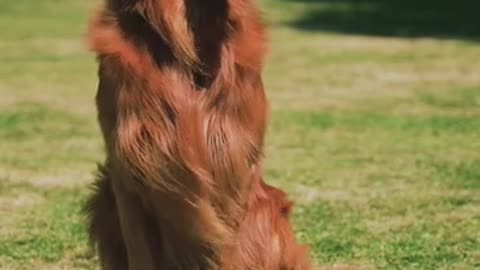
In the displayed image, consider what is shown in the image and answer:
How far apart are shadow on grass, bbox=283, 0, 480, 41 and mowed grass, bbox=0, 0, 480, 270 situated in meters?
2.23

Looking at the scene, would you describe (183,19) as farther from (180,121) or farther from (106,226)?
(106,226)

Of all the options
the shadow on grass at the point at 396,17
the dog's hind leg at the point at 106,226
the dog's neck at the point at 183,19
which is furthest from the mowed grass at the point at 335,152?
the shadow on grass at the point at 396,17

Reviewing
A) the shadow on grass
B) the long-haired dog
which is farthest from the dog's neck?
the shadow on grass

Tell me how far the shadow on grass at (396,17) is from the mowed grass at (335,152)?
2234 millimetres

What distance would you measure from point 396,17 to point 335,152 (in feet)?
39.1

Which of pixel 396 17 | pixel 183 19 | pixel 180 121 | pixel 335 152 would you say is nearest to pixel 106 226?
pixel 180 121

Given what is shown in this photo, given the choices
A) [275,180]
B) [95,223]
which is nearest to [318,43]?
[275,180]

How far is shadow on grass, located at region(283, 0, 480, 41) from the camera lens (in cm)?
1702

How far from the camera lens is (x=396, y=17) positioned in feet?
63.2

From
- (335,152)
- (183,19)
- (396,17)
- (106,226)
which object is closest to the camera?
(183,19)

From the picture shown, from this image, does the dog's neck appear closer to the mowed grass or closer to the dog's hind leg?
the mowed grass

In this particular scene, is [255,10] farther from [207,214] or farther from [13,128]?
[13,128]

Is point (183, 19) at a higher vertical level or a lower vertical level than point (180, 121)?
higher

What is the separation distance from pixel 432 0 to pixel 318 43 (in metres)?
7.21
